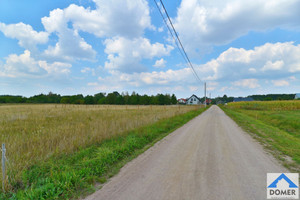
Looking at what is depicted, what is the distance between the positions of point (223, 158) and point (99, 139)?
16.6ft

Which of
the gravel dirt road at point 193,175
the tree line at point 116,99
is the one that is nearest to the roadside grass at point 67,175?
the gravel dirt road at point 193,175

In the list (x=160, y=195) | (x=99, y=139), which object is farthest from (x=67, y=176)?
(x=99, y=139)

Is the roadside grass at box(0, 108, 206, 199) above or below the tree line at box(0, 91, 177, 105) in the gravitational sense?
below

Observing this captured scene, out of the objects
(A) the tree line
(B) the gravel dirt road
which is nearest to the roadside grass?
(B) the gravel dirt road

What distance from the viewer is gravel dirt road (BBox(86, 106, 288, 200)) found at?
8.46 feet

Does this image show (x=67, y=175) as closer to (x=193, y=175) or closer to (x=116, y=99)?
(x=193, y=175)

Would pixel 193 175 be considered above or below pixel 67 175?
below

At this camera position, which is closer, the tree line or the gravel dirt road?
the gravel dirt road

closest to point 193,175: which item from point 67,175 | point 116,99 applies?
point 67,175

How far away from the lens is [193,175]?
3246 mm

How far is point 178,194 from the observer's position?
101 inches

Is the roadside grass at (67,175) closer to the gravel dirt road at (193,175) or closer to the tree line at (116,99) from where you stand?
the gravel dirt road at (193,175)

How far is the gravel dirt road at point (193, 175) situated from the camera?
8.46 feet

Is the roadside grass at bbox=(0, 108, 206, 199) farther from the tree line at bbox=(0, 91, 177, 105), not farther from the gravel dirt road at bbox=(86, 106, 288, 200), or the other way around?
the tree line at bbox=(0, 91, 177, 105)
